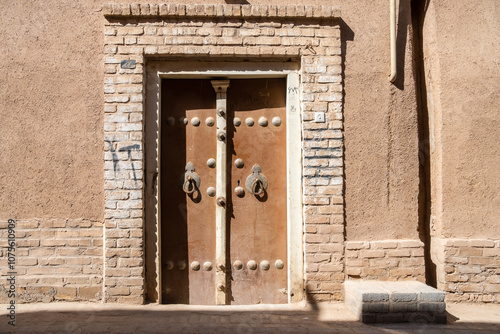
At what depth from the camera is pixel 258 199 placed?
4.02 metres

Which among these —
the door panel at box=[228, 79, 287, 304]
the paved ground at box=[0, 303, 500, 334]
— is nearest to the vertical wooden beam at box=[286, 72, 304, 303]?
the door panel at box=[228, 79, 287, 304]

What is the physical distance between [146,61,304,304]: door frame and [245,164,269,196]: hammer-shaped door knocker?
238mm

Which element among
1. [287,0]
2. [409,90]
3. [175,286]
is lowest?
[175,286]

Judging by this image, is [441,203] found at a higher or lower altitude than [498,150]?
lower

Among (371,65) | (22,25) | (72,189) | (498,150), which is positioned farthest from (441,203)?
(22,25)

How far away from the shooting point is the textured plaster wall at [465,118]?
3.89 metres

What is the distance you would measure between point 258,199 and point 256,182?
164mm

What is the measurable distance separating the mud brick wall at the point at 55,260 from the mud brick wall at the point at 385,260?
2.18 m

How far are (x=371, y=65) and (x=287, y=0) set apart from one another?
3.13 ft

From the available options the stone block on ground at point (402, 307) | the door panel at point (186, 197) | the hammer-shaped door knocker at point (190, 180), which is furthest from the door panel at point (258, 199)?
the stone block on ground at point (402, 307)

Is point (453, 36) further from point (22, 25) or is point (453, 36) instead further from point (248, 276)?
point (22, 25)

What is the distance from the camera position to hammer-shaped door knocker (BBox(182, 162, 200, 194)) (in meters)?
3.97

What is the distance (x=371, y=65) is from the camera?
12.9 ft

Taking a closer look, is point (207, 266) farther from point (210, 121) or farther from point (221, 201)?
point (210, 121)
